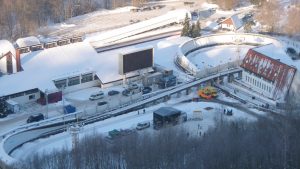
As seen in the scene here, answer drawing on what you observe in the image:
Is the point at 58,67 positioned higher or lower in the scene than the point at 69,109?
higher

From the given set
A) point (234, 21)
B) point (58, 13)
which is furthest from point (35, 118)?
point (58, 13)

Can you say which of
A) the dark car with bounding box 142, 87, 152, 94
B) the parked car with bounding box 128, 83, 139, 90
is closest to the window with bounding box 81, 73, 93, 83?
the parked car with bounding box 128, 83, 139, 90

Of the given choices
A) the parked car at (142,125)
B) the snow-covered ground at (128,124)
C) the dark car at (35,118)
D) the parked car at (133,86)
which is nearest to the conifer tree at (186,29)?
the parked car at (133,86)

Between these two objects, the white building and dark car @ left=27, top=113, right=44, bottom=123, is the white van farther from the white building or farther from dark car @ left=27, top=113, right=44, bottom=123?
dark car @ left=27, top=113, right=44, bottom=123

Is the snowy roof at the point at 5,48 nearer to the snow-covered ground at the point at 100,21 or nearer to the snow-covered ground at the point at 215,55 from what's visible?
the snow-covered ground at the point at 215,55

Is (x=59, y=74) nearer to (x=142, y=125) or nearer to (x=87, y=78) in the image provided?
(x=87, y=78)

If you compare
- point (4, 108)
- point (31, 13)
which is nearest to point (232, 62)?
point (4, 108)
